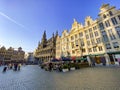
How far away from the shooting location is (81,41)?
37250 millimetres

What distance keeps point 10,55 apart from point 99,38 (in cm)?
8320

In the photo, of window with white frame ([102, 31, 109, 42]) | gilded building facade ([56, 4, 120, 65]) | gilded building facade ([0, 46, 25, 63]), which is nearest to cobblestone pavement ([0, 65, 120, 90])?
gilded building facade ([56, 4, 120, 65])

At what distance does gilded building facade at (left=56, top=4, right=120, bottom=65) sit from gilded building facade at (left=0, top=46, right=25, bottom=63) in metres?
66.3

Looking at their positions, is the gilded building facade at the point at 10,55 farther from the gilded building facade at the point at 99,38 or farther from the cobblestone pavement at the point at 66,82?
the cobblestone pavement at the point at 66,82

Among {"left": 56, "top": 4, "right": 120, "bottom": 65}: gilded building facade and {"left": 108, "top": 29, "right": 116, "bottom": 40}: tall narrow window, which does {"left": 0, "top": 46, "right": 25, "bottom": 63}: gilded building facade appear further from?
{"left": 108, "top": 29, "right": 116, "bottom": 40}: tall narrow window

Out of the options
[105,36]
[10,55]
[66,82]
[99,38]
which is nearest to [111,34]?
[105,36]

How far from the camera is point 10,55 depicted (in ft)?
264

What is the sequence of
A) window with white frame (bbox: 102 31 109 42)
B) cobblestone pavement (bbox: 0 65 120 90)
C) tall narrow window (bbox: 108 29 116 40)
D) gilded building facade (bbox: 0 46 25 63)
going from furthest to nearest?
gilded building facade (bbox: 0 46 25 63) < window with white frame (bbox: 102 31 109 42) < tall narrow window (bbox: 108 29 116 40) < cobblestone pavement (bbox: 0 65 120 90)

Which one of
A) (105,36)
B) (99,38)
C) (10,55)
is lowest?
(10,55)

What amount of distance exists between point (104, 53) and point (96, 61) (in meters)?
4.64

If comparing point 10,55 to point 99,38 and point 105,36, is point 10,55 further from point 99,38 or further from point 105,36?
point 105,36

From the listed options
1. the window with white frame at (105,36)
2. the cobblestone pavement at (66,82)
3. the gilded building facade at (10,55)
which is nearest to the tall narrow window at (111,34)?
the window with white frame at (105,36)

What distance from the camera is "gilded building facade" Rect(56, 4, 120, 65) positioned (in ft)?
88.6

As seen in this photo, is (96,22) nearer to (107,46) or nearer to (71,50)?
(107,46)
